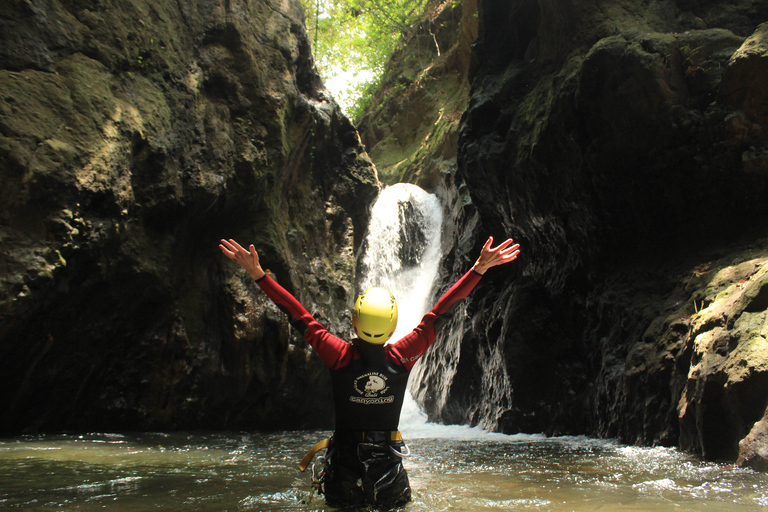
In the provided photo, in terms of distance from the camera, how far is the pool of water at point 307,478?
8.87 feet

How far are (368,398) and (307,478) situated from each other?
143cm

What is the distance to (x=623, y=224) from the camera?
678 centimetres

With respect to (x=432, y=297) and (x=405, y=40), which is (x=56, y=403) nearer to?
(x=432, y=297)

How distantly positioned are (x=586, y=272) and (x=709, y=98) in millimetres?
2727

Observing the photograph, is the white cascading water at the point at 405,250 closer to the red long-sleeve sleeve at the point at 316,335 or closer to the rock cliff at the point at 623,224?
the rock cliff at the point at 623,224

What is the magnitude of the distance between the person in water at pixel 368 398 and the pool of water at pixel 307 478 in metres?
0.23

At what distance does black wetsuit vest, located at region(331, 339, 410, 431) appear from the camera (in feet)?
8.89

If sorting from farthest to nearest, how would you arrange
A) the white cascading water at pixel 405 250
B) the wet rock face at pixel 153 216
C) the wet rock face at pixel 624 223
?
the white cascading water at pixel 405 250 → the wet rock face at pixel 153 216 → the wet rock face at pixel 624 223

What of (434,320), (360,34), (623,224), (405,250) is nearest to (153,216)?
(434,320)

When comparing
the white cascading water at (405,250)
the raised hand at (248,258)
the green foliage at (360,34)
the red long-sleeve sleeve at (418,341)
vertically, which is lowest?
the red long-sleeve sleeve at (418,341)

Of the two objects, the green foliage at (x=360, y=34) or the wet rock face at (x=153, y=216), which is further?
the green foliage at (x=360, y=34)

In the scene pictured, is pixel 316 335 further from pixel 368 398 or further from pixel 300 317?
pixel 368 398

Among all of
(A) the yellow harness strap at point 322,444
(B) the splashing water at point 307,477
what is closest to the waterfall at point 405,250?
(B) the splashing water at point 307,477

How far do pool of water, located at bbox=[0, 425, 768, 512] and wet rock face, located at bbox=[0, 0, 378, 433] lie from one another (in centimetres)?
106
